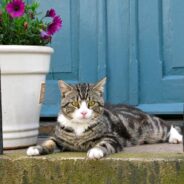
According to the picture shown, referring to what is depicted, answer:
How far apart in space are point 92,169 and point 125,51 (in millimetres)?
1626

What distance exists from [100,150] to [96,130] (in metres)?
0.30

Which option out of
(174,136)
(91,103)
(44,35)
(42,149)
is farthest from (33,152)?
(174,136)

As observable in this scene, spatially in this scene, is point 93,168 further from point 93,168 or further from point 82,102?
point 82,102

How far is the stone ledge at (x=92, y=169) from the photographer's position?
11.0ft

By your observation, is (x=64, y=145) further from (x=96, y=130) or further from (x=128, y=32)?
(x=128, y=32)

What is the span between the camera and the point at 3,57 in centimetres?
390

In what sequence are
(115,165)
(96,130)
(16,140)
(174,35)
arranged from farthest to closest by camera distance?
(174,35) < (16,140) < (96,130) < (115,165)

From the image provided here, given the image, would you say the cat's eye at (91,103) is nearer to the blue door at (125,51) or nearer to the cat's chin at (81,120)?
the cat's chin at (81,120)

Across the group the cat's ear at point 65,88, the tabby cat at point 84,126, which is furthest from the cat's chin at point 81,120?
the cat's ear at point 65,88

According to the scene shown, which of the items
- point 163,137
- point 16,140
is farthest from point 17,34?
point 163,137

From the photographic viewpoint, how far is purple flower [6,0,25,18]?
3.87m

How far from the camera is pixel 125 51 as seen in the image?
486 centimetres

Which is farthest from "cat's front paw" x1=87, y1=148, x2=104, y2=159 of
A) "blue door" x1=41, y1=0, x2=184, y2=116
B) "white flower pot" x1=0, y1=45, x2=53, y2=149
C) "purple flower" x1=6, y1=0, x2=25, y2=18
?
"blue door" x1=41, y1=0, x2=184, y2=116

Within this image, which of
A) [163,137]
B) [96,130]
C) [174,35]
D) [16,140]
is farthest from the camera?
[174,35]
